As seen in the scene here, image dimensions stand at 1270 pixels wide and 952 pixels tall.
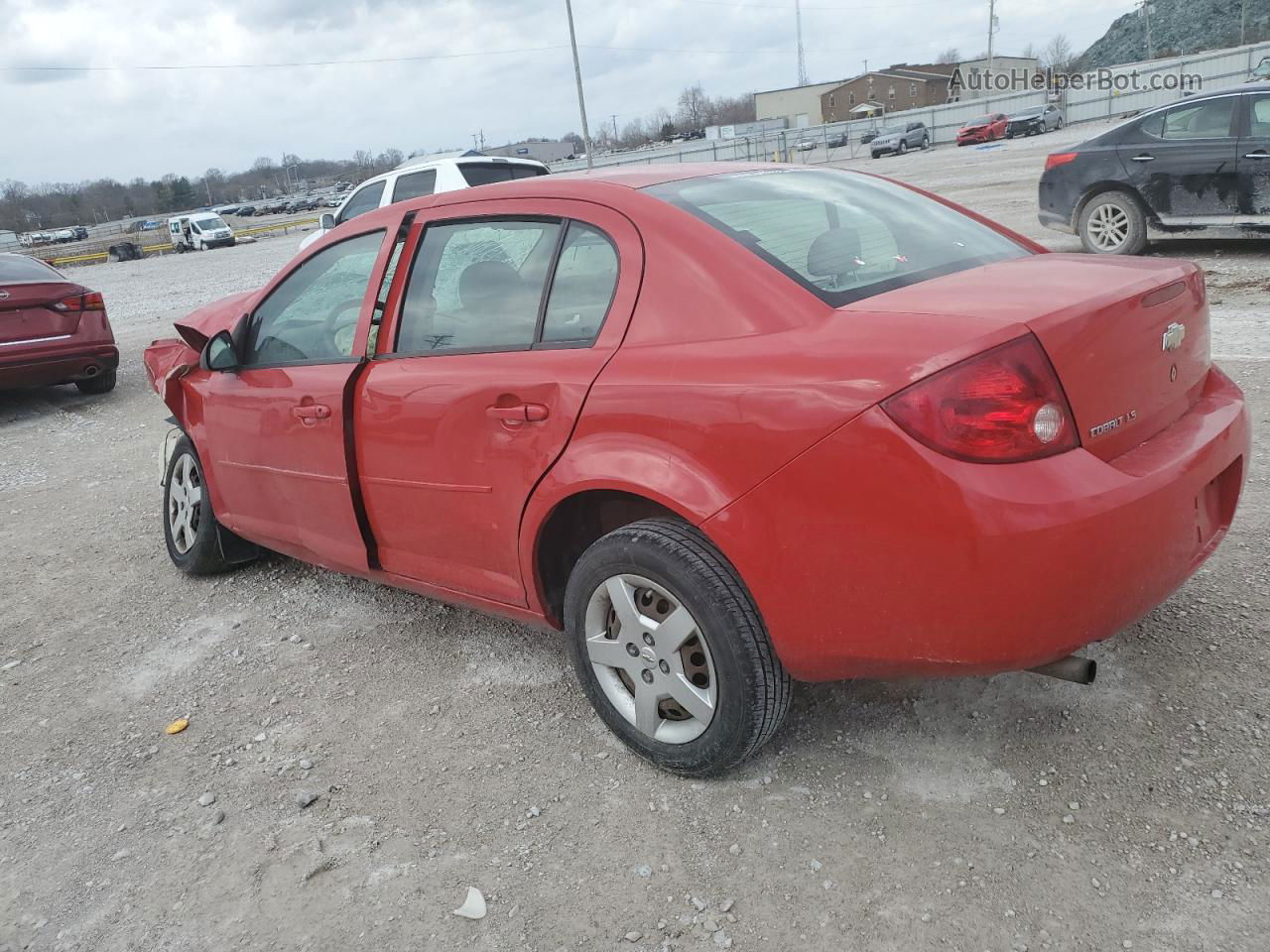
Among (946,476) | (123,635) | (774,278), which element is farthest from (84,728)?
(946,476)

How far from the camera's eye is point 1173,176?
363 inches

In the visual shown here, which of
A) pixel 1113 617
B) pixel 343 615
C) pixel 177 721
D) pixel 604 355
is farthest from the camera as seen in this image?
pixel 343 615

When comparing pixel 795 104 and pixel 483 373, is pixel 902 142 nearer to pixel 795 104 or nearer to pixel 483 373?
pixel 483 373

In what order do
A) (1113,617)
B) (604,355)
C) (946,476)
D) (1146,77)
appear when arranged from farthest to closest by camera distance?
(1146,77) → (604,355) → (1113,617) → (946,476)

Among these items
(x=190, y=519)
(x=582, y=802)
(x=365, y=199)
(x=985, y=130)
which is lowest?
(x=582, y=802)

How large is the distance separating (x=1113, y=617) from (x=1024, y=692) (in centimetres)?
78

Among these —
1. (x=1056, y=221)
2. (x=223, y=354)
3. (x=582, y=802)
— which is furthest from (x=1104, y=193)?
(x=582, y=802)

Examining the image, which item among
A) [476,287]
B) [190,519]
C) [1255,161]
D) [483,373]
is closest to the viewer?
[483,373]

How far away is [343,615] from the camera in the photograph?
4.12m

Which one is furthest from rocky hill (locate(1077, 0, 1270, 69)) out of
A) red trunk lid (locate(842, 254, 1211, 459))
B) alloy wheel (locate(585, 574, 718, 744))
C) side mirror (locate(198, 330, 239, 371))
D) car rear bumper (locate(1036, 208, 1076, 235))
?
alloy wheel (locate(585, 574, 718, 744))

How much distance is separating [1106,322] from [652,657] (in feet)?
4.49

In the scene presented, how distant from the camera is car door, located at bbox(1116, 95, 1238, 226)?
9.01 m

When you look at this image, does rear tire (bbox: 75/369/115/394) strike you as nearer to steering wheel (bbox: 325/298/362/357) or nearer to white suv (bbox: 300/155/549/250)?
white suv (bbox: 300/155/549/250)

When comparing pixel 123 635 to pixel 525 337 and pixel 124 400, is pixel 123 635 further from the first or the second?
pixel 124 400
